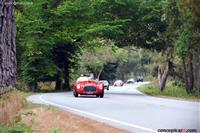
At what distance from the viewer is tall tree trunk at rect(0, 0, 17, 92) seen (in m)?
14.7

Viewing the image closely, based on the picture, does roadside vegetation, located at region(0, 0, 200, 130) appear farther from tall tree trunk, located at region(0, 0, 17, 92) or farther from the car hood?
tall tree trunk, located at region(0, 0, 17, 92)

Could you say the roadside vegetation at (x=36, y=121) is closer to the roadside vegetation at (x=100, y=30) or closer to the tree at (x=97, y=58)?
the roadside vegetation at (x=100, y=30)

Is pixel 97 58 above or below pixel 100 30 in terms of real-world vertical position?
above

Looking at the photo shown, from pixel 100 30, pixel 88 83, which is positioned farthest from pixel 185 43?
pixel 88 83

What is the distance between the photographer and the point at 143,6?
43312 millimetres

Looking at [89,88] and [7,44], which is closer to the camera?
[7,44]

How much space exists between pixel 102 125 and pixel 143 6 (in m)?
30.6

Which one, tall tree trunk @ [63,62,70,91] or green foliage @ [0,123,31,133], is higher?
tall tree trunk @ [63,62,70,91]

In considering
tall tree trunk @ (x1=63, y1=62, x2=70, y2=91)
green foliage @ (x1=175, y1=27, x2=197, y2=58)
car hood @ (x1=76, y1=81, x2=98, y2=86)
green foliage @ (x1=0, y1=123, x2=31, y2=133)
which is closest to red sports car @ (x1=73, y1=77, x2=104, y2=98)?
car hood @ (x1=76, y1=81, x2=98, y2=86)

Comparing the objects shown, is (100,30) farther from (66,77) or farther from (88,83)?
(66,77)

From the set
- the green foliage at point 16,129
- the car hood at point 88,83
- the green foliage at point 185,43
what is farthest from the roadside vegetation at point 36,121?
the green foliage at point 185,43

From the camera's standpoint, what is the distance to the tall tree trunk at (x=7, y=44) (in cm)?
1472

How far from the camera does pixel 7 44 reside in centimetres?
1523

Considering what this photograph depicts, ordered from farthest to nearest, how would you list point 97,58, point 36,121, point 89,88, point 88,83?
point 97,58
point 88,83
point 89,88
point 36,121
